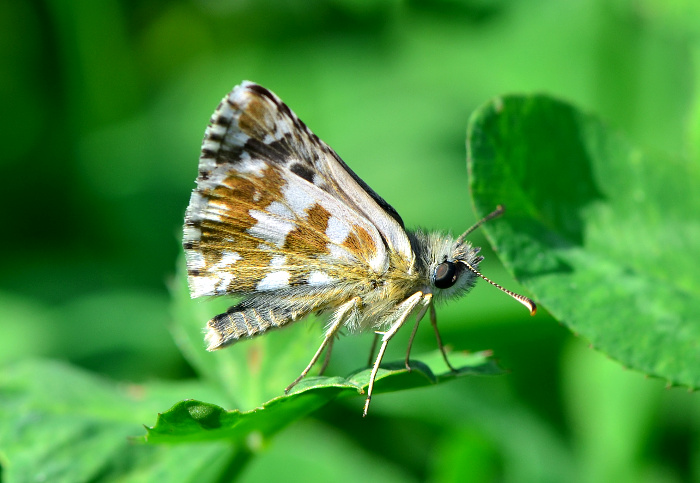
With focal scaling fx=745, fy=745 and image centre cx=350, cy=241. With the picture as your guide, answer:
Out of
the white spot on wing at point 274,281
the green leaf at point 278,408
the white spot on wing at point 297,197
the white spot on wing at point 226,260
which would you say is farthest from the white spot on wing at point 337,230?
the green leaf at point 278,408

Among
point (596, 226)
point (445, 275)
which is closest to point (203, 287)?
point (445, 275)

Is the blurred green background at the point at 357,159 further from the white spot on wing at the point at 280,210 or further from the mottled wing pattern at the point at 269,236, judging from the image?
the white spot on wing at the point at 280,210

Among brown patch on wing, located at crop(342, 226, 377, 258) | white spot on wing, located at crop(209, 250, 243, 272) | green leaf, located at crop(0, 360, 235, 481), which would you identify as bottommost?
green leaf, located at crop(0, 360, 235, 481)

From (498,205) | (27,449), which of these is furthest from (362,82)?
(27,449)

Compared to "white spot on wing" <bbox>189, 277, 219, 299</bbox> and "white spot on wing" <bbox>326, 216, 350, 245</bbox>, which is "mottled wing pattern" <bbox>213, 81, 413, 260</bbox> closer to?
"white spot on wing" <bbox>326, 216, 350, 245</bbox>

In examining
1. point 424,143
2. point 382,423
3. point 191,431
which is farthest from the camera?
point 424,143

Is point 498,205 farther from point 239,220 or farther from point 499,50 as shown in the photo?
point 499,50

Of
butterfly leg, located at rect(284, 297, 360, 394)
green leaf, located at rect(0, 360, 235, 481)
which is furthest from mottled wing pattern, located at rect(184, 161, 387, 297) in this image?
green leaf, located at rect(0, 360, 235, 481)
